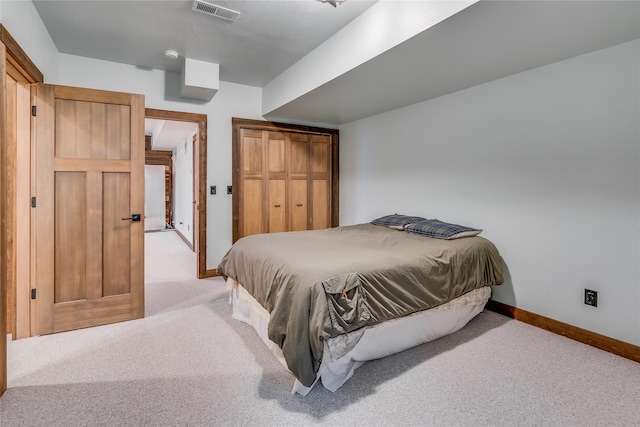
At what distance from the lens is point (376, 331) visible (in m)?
2.10

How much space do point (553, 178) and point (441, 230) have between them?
3.18ft

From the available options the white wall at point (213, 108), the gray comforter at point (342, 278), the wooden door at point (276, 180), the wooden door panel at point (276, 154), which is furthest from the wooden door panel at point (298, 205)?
the gray comforter at point (342, 278)

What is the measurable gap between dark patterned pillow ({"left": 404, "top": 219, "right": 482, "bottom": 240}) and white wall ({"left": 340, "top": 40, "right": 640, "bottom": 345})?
0.90 ft

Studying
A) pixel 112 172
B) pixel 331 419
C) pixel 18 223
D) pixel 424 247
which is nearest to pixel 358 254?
pixel 424 247

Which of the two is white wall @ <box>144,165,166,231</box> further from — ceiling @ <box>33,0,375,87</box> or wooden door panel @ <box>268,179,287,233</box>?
ceiling @ <box>33,0,375,87</box>

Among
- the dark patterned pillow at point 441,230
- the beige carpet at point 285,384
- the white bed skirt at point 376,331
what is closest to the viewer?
the beige carpet at point 285,384

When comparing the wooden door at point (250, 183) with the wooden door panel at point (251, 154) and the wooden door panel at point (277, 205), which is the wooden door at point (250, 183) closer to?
the wooden door panel at point (251, 154)

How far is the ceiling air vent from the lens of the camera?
8.16ft

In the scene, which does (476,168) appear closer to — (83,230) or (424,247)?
(424,247)

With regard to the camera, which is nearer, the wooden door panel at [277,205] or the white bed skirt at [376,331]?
the white bed skirt at [376,331]

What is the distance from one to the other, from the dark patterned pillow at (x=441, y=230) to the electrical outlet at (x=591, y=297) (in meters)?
0.92

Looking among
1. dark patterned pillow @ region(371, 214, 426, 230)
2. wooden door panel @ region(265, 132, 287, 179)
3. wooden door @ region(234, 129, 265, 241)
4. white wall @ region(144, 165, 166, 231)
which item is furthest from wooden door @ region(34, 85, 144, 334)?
white wall @ region(144, 165, 166, 231)

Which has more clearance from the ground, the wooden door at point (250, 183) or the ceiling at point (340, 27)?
the ceiling at point (340, 27)

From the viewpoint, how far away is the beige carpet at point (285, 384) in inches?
66.5
